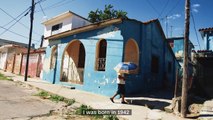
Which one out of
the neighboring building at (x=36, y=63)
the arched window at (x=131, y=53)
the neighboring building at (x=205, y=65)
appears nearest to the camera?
the arched window at (x=131, y=53)

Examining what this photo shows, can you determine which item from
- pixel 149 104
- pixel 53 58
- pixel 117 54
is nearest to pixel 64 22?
pixel 53 58

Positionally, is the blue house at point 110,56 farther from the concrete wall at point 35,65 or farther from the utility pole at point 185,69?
the utility pole at point 185,69

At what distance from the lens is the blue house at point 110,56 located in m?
9.70

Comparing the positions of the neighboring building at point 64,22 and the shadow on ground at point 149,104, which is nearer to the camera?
the shadow on ground at point 149,104

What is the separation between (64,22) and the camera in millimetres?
21797

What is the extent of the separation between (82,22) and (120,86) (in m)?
15.1

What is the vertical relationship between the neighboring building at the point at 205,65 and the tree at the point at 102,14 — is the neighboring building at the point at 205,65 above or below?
below

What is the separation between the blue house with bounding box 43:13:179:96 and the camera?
970 cm

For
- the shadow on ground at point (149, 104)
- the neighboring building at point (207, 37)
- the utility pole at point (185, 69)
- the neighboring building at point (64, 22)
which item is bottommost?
the shadow on ground at point (149, 104)

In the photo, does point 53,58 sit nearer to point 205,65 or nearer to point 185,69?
point 185,69

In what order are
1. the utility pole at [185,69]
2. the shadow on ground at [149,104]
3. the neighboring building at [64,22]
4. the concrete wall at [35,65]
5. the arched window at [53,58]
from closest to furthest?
the utility pole at [185,69]
the shadow on ground at [149,104]
the arched window at [53,58]
the concrete wall at [35,65]
the neighboring building at [64,22]

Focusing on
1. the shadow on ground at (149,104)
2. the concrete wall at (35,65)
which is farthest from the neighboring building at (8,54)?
the shadow on ground at (149,104)

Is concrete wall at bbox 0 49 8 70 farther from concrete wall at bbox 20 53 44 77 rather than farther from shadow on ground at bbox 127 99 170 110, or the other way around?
shadow on ground at bbox 127 99 170 110

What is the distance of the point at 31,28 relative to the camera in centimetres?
1521
